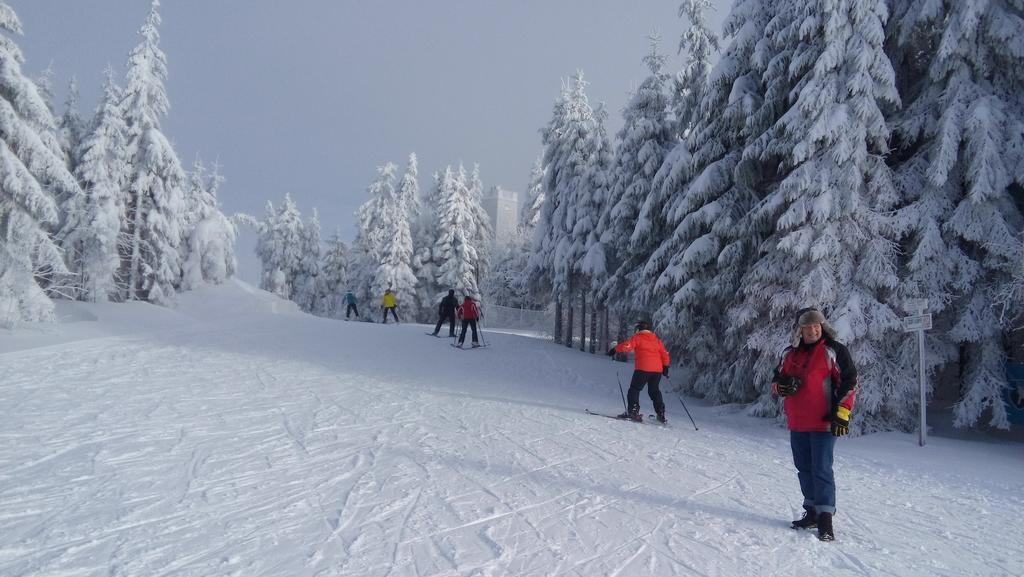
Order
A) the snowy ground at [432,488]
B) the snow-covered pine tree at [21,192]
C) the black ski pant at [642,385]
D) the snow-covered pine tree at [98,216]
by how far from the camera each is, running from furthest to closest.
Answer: the snow-covered pine tree at [98,216], the snow-covered pine tree at [21,192], the black ski pant at [642,385], the snowy ground at [432,488]

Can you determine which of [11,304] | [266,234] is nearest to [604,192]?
[11,304]

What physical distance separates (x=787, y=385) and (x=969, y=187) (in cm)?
847

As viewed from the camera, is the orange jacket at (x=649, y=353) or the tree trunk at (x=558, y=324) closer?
the orange jacket at (x=649, y=353)

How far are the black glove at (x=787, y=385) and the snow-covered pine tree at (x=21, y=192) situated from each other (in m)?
19.9

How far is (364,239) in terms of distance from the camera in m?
50.0

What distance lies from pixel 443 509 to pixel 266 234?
63860mm

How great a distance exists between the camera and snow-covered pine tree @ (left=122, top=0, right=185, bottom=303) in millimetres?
27266

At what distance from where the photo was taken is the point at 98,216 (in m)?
24.1

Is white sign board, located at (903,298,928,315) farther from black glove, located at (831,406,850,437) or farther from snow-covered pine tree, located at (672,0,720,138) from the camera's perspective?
snow-covered pine tree, located at (672,0,720,138)

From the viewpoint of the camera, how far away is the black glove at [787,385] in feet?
16.8

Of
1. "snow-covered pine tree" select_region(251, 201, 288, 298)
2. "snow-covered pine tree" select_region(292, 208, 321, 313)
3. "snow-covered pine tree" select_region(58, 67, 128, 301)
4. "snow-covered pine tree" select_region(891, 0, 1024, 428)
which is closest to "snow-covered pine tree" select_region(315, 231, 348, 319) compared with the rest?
"snow-covered pine tree" select_region(292, 208, 321, 313)

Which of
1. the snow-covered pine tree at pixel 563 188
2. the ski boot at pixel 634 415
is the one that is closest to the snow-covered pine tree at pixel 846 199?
the ski boot at pixel 634 415

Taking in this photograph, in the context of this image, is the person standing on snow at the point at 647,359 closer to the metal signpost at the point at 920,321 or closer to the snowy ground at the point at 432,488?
the snowy ground at the point at 432,488

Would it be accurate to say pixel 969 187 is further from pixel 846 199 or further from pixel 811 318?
pixel 811 318
